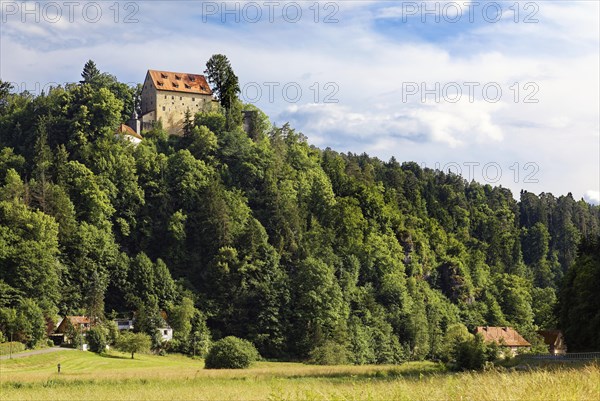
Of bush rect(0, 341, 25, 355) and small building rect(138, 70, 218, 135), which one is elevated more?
small building rect(138, 70, 218, 135)

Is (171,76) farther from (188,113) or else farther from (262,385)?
(262,385)

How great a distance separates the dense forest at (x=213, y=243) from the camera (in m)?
108

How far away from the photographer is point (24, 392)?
1492 inches

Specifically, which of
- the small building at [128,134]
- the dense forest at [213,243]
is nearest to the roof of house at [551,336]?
the dense forest at [213,243]

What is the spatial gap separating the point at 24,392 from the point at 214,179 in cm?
9365

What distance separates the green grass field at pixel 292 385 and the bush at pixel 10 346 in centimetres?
401

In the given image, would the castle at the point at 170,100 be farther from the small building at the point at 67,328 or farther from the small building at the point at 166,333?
the small building at the point at 67,328

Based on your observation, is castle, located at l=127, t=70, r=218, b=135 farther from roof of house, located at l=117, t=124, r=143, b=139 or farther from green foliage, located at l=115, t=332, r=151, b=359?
green foliage, located at l=115, t=332, r=151, b=359

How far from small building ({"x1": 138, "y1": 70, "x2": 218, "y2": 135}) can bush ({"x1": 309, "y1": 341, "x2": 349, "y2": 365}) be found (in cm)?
5213

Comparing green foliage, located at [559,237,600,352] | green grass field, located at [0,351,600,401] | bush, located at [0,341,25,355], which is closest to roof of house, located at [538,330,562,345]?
green foliage, located at [559,237,600,352]

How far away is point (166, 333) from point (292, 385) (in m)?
71.9

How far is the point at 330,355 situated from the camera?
100 metres

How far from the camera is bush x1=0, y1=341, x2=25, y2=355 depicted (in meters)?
83.4

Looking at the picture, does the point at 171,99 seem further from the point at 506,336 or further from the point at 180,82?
the point at 506,336
